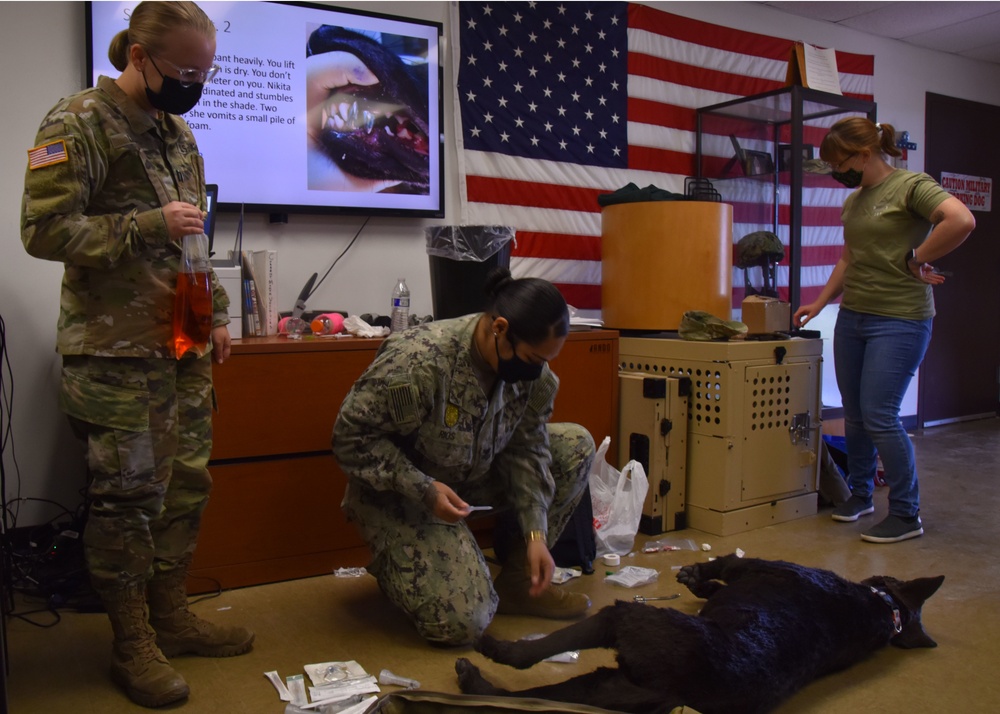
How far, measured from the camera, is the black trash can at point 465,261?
2.67 m

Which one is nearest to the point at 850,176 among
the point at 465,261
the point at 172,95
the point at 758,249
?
the point at 758,249

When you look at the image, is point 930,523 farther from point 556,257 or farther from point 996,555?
point 556,257

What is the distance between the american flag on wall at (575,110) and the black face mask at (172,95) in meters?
1.68

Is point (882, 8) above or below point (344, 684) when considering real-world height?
above

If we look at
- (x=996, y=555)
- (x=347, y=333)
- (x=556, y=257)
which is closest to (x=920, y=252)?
(x=996, y=555)

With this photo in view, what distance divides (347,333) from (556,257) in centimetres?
120

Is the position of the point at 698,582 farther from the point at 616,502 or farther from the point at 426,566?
the point at 426,566

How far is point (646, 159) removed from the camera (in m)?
3.71

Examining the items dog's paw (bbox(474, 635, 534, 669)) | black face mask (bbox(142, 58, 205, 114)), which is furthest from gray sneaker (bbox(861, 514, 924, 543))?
black face mask (bbox(142, 58, 205, 114))

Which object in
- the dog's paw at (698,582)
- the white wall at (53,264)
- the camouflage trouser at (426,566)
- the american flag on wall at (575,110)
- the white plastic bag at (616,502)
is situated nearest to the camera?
the camouflage trouser at (426,566)

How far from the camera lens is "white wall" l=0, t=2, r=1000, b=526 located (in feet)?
7.72

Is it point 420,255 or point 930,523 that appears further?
point 420,255

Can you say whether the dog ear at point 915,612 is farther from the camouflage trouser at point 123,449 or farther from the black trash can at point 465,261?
the camouflage trouser at point 123,449

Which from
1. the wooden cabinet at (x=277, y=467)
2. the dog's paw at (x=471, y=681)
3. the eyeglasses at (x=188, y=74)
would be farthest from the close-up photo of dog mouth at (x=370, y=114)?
the dog's paw at (x=471, y=681)
